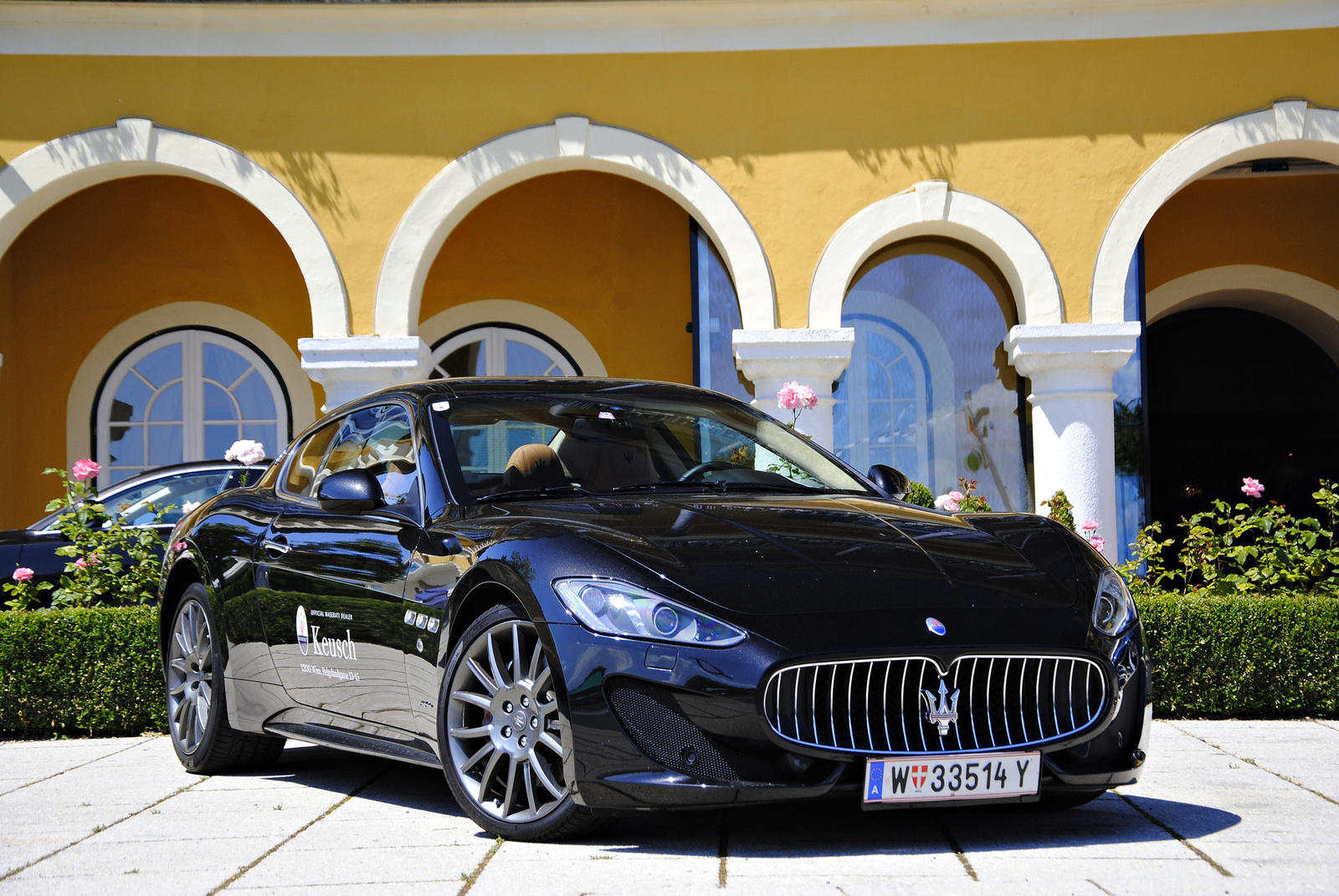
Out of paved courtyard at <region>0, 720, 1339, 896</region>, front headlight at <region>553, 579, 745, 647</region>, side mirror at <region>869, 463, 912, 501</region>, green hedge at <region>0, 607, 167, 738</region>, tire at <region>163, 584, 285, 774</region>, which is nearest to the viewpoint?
paved courtyard at <region>0, 720, 1339, 896</region>

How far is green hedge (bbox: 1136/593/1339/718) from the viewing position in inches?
290

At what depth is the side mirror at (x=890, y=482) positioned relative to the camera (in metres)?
5.30

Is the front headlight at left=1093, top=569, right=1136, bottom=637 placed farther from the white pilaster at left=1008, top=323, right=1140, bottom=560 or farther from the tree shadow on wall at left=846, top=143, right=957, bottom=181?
the tree shadow on wall at left=846, top=143, right=957, bottom=181

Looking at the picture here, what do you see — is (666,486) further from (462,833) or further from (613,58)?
(613,58)

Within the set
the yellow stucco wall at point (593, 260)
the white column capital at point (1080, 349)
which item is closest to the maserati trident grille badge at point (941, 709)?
the white column capital at point (1080, 349)

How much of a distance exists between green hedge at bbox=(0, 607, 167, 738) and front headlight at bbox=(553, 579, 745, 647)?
4.52 meters

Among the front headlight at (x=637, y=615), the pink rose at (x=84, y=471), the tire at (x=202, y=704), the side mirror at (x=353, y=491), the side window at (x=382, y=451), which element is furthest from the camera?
the pink rose at (x=84, y=471)

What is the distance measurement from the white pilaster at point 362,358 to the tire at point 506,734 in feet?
24.2

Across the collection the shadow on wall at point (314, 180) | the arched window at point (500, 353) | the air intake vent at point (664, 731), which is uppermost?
the shadow on wall at point (314, 180)

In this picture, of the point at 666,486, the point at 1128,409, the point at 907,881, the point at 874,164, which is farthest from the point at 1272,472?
the point at 907,881

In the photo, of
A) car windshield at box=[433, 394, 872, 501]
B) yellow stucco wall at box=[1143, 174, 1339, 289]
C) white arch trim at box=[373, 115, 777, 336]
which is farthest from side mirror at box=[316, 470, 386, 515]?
yellow stucco wall at box=[1143, 174, 1339, 289]

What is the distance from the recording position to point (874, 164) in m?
11.6

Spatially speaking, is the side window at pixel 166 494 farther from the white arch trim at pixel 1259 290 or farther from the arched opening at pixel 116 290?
the white arch trim at pixel 1259 290

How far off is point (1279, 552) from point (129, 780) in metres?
6.25
